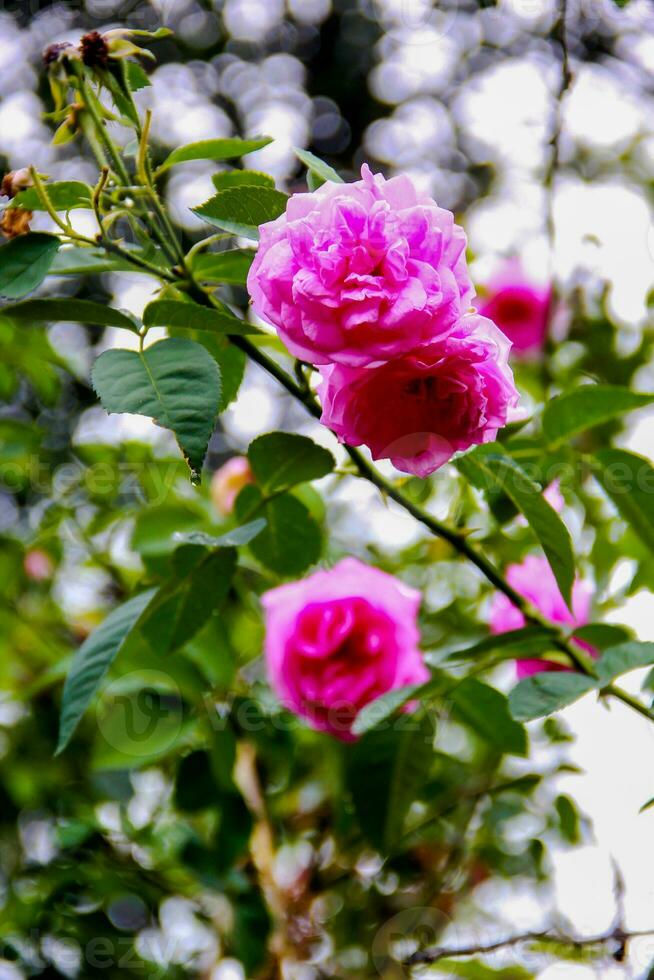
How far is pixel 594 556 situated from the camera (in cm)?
100

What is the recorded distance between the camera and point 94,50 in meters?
0.57

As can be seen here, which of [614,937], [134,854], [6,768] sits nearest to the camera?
[614,937]

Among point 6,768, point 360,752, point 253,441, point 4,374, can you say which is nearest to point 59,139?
point 253,441

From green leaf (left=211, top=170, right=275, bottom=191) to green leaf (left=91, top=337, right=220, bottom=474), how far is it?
10cm

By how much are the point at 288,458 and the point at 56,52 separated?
0.92 feet

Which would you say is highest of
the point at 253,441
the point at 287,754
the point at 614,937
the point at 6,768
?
the point at 253,441

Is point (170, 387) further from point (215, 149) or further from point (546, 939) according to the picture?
point (546, 939)

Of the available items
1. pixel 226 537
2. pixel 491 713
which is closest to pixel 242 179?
A: pixel 226 537

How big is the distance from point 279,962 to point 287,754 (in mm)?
256

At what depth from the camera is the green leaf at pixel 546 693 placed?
579 mm

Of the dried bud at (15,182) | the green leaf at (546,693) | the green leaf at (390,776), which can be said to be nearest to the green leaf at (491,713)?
the green leaf at (390,776)

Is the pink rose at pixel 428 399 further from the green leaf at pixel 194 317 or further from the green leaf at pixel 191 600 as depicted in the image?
the green leaf at pixel 191 600

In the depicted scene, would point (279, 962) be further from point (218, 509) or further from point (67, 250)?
point (67, 250)

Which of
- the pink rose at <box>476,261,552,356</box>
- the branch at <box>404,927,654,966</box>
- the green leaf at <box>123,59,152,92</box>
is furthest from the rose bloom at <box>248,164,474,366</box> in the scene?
the pink rose at <box>476,261,552,356</box>
